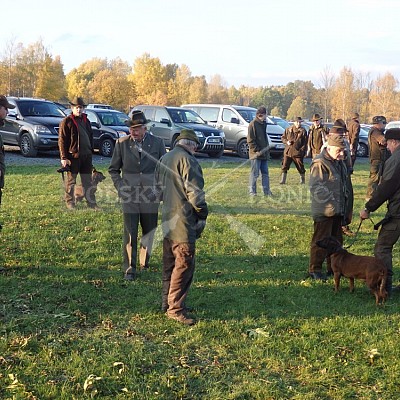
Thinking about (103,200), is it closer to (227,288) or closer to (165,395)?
(227,288)

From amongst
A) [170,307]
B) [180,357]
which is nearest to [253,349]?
[180,357]

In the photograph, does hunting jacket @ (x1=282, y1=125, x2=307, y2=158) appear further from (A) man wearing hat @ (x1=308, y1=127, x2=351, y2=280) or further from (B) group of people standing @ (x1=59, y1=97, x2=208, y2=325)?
(A) man wearing hat @ (x1=308, y1=127, x2=351, y2=280)

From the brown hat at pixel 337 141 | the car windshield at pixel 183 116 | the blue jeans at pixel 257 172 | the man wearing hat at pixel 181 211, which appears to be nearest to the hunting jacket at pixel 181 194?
the man wearing hat at pixel 181 211

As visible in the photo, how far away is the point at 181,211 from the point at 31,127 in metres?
13.6

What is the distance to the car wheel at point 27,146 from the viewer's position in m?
17.3

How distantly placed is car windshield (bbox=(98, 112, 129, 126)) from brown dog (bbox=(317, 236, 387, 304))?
14.6 m

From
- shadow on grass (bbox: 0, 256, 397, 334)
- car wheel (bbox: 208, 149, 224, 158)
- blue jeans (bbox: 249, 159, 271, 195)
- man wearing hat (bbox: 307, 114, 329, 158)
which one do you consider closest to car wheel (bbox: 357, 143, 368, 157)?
car wheel (bbox: 208, 149, 224, 158)

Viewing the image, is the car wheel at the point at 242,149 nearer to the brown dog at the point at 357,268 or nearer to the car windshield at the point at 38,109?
the car windshield at the point at 38,109

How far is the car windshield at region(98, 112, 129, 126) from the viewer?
1972 cm

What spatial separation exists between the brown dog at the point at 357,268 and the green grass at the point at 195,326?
19cm

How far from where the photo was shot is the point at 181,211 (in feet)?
16.6

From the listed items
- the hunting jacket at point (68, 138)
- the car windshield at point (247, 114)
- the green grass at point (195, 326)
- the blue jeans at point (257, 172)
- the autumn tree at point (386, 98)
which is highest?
the autumn tree at point (386, 98)

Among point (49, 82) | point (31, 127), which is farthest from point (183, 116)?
point (49, 82)

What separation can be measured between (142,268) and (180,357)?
8.16 feet
